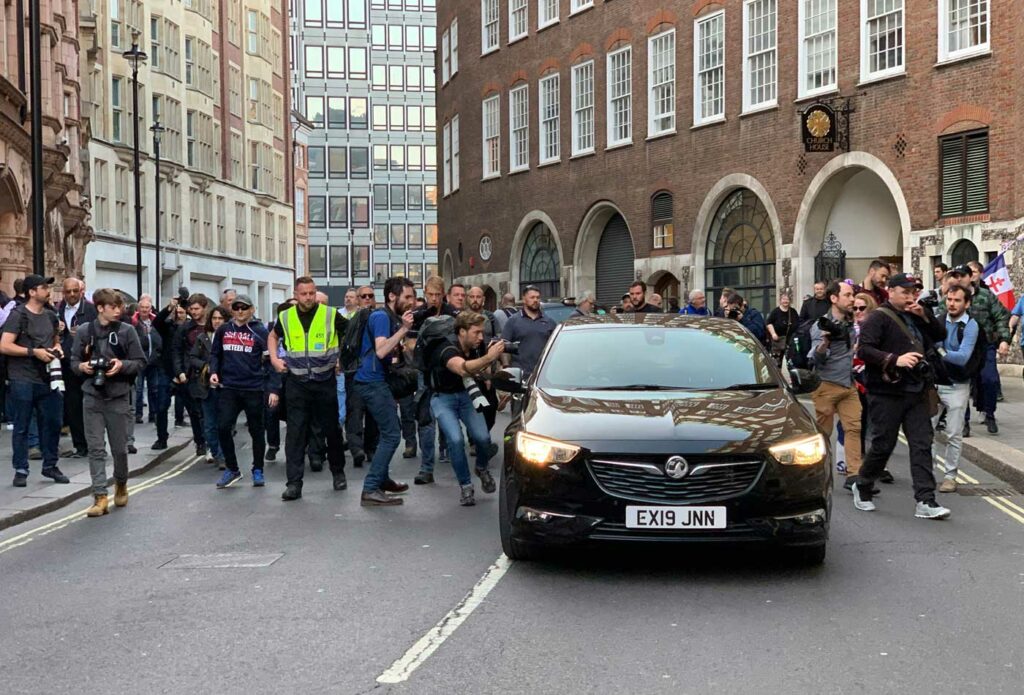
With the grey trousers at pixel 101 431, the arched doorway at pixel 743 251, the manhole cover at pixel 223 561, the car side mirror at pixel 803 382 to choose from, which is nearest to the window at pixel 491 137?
the arched doorway at pixel 743 251

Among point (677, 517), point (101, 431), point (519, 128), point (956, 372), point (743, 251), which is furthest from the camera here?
point (519, 128)

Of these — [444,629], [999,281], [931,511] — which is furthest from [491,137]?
[444,629]

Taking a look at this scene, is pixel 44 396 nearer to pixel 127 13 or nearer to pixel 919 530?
pixel 919 530

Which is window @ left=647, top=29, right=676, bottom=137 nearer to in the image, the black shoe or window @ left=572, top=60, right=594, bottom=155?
window @ left=572, top=60, right=594, bottom=155

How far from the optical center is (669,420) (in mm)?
7672

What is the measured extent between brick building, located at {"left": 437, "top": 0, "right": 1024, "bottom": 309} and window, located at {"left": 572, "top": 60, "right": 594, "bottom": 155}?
0.06m

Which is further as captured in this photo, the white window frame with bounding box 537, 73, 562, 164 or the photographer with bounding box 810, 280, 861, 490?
the white window frame with bounding box 537, 73, 562, 164

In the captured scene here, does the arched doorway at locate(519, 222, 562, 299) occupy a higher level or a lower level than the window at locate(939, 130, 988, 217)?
lower

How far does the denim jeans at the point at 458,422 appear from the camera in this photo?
10875 millimetres

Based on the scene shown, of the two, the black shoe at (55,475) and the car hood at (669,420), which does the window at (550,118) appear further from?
the car hood at (669,420)

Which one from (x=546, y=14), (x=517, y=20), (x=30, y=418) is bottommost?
(x=30, y=418)

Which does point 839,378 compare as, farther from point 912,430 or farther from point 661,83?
point 661,83

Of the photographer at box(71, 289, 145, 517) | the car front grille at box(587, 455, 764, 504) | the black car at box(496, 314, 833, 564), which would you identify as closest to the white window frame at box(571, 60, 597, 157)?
the photographer at box(71, 289, 145, 517)

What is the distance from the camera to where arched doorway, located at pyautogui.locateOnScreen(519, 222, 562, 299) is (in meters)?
41.2
